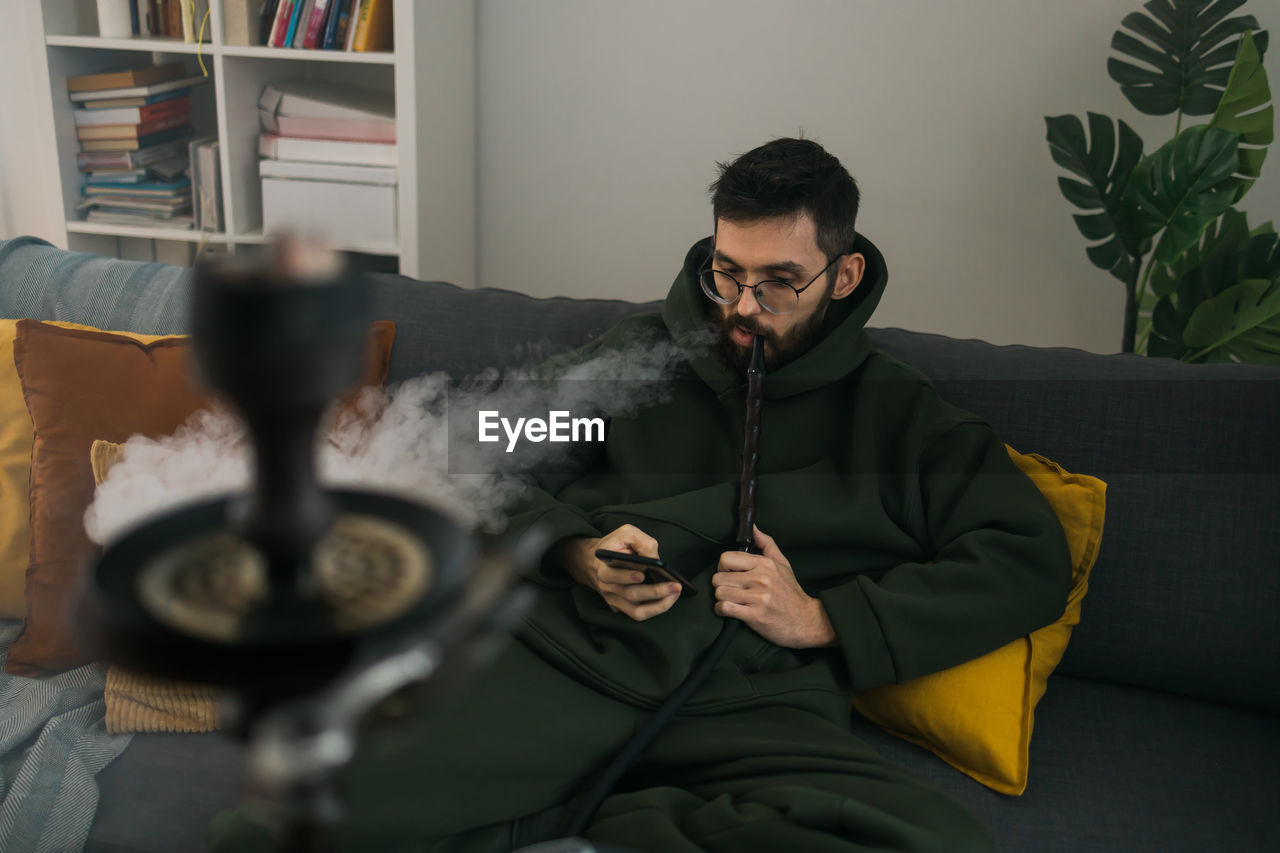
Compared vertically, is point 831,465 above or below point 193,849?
above

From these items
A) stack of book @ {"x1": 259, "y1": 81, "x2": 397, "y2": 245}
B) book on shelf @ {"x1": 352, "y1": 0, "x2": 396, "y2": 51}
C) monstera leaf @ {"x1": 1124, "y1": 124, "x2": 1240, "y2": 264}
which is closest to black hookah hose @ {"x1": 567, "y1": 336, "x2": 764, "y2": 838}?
monstera leaf @ {"x1": 1124, "y1": 124, "x2": 1240, "y2": 264}

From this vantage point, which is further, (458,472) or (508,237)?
(508,237)

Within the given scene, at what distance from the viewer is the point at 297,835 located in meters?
0.30

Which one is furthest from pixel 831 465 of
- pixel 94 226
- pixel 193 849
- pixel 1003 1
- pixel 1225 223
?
pixel 94 226

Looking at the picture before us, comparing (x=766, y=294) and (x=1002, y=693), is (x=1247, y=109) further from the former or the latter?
(x=1002, y=693)

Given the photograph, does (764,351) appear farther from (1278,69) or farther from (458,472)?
(1278,69)

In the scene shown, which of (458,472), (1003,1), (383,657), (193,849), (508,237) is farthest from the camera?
(508,237)

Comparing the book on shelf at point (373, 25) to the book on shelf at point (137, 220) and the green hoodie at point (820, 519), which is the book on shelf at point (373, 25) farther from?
the green hoodie at point (820, 519)

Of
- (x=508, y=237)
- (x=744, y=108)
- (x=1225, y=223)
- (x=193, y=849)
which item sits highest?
(x=744, y=108)

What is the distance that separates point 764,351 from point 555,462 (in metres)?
0.45

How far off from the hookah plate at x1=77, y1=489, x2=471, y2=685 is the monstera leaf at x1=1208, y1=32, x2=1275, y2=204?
2446mm

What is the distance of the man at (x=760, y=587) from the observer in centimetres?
128

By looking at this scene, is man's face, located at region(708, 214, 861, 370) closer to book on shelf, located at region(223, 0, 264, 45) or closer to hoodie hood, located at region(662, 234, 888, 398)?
hoodie hood, located at region(662, 234, 888, 398)

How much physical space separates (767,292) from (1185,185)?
46.4 inches
